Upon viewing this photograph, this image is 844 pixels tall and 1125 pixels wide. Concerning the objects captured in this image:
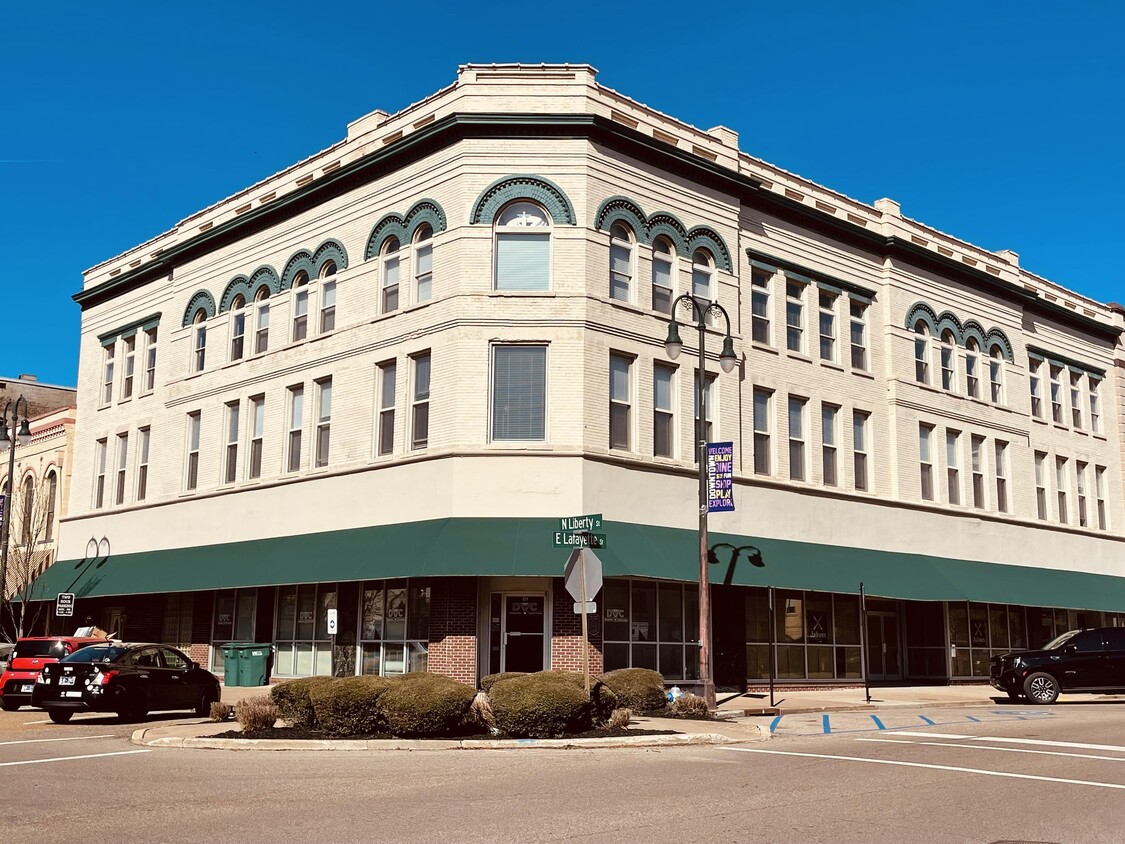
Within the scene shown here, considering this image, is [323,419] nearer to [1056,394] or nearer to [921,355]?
[921,355]

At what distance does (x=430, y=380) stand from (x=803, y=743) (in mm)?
13789

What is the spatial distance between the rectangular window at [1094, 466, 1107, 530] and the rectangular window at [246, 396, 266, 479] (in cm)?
2984

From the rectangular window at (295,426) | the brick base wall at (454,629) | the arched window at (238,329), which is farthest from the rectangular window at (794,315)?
the arched window at (238,329)

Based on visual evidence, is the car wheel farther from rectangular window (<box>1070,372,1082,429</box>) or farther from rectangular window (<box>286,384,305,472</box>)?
rectangular window (<box>1070,372,1082,429</box>)

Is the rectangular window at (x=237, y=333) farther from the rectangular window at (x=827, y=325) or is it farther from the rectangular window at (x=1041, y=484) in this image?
A: the rectangular window at (x=1041, y=484)

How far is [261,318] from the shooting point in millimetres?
34281

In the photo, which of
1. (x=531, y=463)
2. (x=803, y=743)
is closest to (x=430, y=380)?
(x=531, y=463)

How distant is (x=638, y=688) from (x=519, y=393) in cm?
847

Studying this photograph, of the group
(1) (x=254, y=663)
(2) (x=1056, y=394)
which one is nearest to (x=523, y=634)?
(1) (x=254, y=663)

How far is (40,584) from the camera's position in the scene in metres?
39.2

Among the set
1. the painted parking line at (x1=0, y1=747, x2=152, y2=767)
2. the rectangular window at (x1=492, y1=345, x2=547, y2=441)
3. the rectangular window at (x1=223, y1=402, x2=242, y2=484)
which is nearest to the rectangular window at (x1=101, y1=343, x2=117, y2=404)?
the rectangular window at (x1=223, y1=402, x2=242, y2=484)

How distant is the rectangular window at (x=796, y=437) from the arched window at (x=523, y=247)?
8806 mm

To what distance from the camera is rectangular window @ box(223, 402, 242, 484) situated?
34.1 meters

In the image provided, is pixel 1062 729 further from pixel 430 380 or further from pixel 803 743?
pixel 430 380
